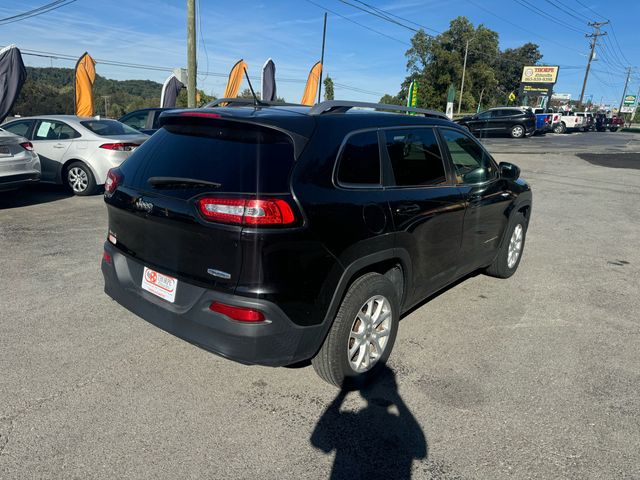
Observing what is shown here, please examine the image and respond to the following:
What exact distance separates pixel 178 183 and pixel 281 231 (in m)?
0.74

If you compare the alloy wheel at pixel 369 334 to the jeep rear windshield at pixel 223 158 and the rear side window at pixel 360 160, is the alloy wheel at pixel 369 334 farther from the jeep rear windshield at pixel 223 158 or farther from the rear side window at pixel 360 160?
the jeep rear windshield at pixel 223 158

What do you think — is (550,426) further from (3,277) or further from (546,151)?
(546,151)

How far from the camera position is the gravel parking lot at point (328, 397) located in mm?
2439

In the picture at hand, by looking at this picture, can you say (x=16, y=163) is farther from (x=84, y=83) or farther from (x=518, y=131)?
(x=518, y=131)

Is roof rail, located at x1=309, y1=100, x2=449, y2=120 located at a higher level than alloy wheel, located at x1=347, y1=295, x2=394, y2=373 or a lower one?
higher

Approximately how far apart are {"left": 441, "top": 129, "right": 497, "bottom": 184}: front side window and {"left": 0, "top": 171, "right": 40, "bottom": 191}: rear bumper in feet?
22.6

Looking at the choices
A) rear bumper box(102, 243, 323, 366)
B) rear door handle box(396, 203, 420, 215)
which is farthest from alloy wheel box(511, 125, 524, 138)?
rear bumper box(102, 243, 323, 366)

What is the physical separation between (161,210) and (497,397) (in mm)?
2414

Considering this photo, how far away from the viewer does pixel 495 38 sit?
224ft

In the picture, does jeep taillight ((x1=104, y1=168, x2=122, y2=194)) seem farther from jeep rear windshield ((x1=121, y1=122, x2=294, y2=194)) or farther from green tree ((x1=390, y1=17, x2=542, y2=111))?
green tree ((x1=390, y1=17, x2=542, y2=111))

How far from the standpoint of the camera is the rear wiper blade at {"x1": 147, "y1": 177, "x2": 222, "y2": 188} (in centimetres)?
262

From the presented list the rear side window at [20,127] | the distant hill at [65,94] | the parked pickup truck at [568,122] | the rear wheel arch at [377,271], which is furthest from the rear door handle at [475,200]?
the distant hill at [65,94]

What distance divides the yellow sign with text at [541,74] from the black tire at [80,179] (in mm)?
61409

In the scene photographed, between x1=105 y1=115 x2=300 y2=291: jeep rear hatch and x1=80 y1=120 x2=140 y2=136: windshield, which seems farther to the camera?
x1=80 y1=120 x2=140 y2=136: windshield
